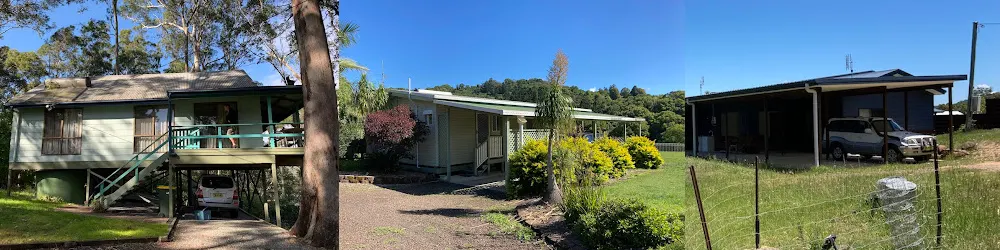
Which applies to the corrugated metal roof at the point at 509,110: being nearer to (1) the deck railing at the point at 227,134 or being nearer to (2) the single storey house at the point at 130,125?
(2) the single storey house at the point at 130,125

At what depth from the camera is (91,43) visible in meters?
4.16

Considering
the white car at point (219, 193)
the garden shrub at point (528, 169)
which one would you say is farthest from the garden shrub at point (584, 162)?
the white car at point (219, 193)

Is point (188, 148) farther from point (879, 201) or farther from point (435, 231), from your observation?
→ point (879, 201)

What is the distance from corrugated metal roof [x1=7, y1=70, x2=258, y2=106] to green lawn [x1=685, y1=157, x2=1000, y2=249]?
3.66 metres

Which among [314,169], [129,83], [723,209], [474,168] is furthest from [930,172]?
[129,83]

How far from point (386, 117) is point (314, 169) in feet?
2.54

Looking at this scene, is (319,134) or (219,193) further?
(219,193)

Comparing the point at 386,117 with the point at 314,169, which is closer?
the point at 386,117

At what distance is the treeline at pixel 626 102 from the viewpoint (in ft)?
8.59

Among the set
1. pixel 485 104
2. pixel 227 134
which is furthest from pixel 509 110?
pixel 227 134

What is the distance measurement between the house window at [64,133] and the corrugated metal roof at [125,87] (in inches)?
4.1

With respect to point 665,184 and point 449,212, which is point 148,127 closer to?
point 449,212

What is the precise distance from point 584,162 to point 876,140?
2910 mm

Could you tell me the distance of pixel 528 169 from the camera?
362cm
